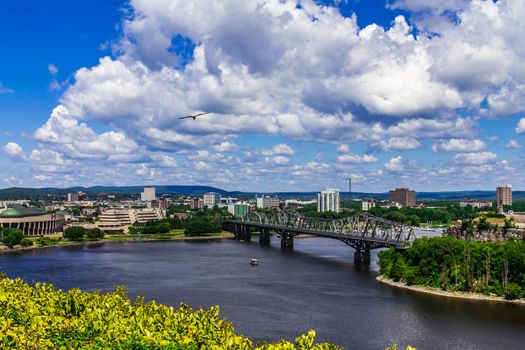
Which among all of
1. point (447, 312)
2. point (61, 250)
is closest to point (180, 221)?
point (61, 250)

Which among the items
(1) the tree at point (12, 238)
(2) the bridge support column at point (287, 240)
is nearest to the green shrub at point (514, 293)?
(2) the bridge support column at point (287, 240)

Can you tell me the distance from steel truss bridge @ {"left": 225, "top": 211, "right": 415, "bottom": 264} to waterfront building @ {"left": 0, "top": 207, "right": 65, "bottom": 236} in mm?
52065

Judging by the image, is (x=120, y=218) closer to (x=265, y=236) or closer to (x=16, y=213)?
(x=16, y=213)

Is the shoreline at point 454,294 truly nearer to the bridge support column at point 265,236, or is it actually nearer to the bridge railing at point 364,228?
the bridge railing at point 364,228

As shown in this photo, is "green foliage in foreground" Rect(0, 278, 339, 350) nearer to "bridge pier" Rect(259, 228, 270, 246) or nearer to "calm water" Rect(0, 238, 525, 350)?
"calm water" Rect(0, 238, 525, 350)

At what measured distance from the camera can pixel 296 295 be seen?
62625 millimetres

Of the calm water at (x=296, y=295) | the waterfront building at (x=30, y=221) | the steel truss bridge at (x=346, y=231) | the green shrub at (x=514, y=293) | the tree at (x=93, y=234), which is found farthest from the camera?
the waterfront building at (x=30, y=221)

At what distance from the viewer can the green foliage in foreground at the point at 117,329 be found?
796 inches

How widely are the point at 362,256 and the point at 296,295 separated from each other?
3377 cm

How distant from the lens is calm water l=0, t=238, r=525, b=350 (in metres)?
44.8

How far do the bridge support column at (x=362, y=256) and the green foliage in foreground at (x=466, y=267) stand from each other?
21212 millimetres

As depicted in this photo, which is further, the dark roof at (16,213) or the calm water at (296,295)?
the dark roof at (16,213)

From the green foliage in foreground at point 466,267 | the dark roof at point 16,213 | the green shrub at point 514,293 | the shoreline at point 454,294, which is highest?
the dark roof at point 16,213

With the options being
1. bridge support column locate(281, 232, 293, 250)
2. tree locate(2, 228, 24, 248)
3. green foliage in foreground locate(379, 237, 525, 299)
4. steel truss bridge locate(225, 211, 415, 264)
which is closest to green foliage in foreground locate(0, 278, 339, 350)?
green foliage in foreground locate(379, 237, 525, 299)
